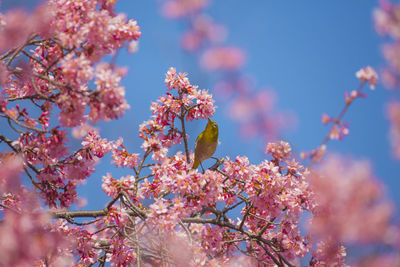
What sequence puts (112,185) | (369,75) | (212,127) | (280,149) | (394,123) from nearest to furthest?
(394,123) < (369,75) < (112,185) < (212,127) < (280,149)

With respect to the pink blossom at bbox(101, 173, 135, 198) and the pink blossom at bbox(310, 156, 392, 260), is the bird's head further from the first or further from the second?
the pink blossom at bbox(310, 156, 392, 260)

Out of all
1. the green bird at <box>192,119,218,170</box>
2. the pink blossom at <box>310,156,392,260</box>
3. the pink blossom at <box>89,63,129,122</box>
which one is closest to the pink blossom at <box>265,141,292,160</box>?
the green bird at <box>192,119,218,170</box>

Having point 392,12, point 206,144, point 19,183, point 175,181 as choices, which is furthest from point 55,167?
point 392,12

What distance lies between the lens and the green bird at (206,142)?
3090mm

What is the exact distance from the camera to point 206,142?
10.2 ft

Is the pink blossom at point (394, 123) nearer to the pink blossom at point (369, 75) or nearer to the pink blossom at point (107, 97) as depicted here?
the pink blossom at point (369, 75)

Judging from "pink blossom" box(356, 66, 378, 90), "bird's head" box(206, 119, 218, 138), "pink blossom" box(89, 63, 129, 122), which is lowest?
"pink blossom" box(89, 63, 129, 122)

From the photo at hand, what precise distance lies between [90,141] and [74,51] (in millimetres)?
968

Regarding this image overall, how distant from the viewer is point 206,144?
310 centimetres

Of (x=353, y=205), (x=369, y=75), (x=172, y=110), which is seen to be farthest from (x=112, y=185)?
(x=369, y=75)

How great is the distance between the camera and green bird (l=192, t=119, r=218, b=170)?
309 centimetres

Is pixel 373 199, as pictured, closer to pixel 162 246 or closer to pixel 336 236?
pixel 336 236

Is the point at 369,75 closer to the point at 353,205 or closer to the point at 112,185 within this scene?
the point at 353,205

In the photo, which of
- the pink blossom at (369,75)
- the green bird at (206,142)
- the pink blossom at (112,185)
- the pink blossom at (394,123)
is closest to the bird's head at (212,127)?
the green bird at (206,142)
